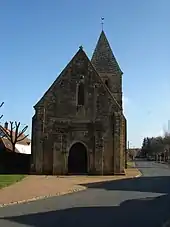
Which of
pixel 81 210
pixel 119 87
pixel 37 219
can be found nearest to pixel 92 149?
pixel 119 87

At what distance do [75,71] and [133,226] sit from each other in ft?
114

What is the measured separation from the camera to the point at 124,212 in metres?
16.3

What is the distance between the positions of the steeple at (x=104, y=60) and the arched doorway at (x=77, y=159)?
605 inches

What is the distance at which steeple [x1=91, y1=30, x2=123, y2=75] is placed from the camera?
58.6 metres

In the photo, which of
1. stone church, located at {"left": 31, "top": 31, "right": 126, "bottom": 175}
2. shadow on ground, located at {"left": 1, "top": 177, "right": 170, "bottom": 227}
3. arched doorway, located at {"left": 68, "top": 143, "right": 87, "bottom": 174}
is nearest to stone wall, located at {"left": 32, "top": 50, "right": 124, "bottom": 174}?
stone church, located at {"left": 31, "top": 31, "right": 126, "bottom": 175}

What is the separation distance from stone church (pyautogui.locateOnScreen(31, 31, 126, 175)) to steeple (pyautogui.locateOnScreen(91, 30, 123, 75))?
471 inches

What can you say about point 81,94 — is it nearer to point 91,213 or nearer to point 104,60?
point 104,60

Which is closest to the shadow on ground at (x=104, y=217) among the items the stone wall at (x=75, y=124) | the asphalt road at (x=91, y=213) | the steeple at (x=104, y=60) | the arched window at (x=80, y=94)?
the asphalt road at (x=91, y=213)

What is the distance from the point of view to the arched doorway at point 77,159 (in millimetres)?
46000

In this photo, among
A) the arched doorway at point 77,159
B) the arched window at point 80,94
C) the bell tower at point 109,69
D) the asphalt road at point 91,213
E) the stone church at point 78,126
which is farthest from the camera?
the bell tower at point 109,69

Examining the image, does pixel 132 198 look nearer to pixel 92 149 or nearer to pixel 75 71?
pixel 92 149

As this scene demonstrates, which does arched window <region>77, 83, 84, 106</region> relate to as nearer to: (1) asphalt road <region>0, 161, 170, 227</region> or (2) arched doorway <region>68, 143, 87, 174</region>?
(2) arched doorway <region>68, 143, 87, 174</region>

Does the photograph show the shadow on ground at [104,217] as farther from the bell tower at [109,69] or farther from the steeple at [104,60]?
the steeple at [104,60]

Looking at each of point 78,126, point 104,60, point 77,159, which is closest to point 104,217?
point 78,126
